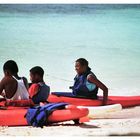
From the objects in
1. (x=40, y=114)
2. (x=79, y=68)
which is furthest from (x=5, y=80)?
(x=79, y=68)

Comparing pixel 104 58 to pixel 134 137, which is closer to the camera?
pixel 134 137

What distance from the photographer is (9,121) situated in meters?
3.49

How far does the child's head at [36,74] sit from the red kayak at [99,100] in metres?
0.17

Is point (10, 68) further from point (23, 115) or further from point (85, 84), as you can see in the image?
point (85, 84)

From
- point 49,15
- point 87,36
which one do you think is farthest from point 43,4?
point 87,36

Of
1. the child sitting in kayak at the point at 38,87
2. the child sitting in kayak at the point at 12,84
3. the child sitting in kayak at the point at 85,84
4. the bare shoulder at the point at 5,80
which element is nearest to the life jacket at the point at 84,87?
the child sitting in kayak at the point at 85,84


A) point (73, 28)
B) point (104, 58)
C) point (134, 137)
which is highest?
point (73, 28)

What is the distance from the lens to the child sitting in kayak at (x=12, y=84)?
349cm

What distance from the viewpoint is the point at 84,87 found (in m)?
3.73

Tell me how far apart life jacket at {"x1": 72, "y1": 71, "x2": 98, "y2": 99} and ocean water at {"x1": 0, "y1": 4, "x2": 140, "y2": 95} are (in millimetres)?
55

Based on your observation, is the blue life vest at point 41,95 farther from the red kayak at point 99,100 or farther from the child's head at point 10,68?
the child's head at point 10,68

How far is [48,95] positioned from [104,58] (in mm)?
547

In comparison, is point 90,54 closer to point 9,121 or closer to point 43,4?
point 43,4

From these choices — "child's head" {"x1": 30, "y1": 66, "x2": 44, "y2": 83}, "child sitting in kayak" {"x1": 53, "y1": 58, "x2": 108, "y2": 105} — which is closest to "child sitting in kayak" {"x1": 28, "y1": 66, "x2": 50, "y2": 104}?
"child's head" {"x1": 30, "y1": 66, "x2": 44, "y2": 83}
